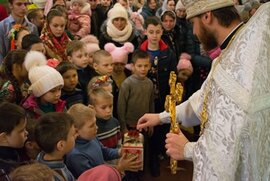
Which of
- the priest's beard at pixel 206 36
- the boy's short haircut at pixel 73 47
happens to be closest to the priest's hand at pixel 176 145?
the priest's beard at pixel 206 36

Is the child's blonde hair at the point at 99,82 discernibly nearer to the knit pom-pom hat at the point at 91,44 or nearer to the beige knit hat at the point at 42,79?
the beige knit hat at the point at 42,79

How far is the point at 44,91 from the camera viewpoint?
3141 mm

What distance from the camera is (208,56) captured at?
16.5ft

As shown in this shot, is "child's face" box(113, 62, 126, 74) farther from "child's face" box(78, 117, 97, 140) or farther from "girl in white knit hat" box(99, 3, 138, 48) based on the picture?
"child's face" box(78, 117, 97, 140)

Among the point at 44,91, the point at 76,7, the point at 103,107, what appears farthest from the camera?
the point at 76,7

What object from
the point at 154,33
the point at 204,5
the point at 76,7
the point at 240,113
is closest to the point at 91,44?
the point at 154,33

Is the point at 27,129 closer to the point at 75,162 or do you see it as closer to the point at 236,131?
the point at 75,162

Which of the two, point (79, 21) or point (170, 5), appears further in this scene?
point (170, 5)

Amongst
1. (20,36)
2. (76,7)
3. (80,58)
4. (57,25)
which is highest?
(76,7)

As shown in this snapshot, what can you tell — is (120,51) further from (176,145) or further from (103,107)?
(176,145)

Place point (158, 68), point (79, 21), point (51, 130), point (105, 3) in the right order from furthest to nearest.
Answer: point (105, 3) < point (79, 21) < point (158, 68) < point (51, 130)

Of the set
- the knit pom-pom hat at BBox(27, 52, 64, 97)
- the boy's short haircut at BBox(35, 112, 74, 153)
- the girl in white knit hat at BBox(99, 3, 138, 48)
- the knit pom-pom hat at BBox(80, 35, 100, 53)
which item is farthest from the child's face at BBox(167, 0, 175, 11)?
the boy's short haircut at BBox(35, 112, 74, 153)

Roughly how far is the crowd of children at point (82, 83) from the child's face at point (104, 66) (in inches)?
0.4

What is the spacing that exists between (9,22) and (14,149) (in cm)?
264
